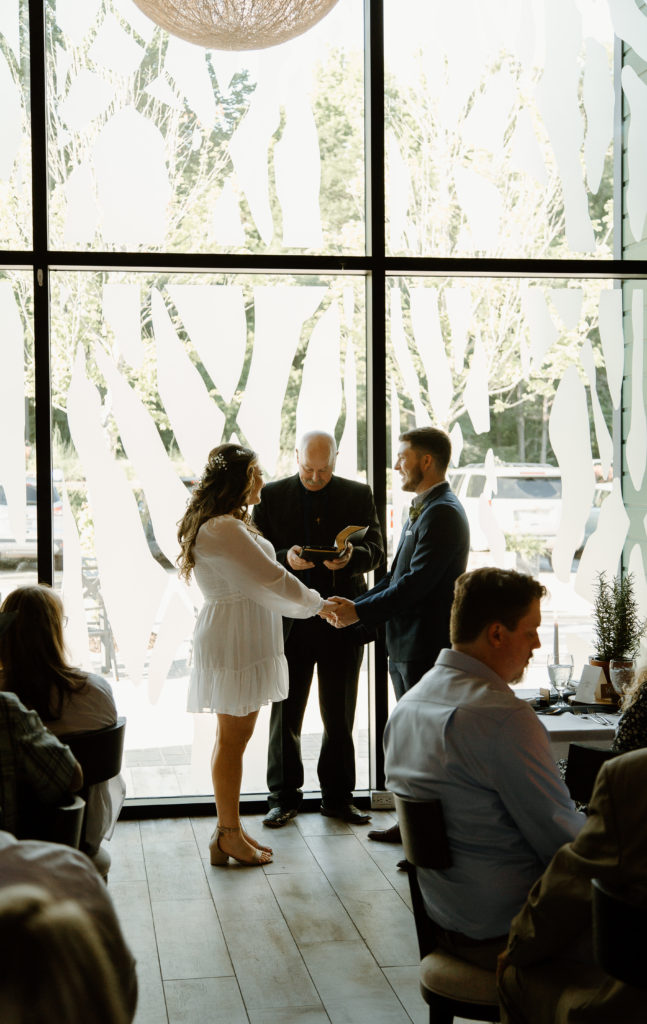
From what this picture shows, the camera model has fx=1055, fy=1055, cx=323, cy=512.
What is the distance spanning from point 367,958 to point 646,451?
10.1 ft

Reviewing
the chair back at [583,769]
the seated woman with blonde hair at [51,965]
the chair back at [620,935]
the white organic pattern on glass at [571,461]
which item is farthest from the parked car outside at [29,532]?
the seated woman with blonde hair at [51,965]

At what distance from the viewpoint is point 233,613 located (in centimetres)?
438

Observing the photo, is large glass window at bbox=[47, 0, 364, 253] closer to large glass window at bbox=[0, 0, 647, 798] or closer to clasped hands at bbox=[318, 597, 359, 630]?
large glass window at bbox=[0, 0, 647, 798]

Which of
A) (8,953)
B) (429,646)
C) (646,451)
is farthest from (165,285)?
(8,953)

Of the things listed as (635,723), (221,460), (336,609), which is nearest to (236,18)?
(221,460)

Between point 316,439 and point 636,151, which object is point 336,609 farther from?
point 636,151

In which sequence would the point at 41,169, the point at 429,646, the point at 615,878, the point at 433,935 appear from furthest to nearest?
1. the point at 41,169
2. the point at 429,646
3. the point at 433,935
4. the point at 615,878

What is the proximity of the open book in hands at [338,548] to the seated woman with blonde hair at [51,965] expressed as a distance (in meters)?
4.01

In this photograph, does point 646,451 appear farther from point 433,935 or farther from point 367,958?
point 433,935

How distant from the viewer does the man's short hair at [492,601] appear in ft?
8.24

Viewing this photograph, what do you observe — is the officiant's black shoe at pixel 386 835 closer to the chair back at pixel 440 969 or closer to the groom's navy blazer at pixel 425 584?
the groom's navy blazer at pixel 425 584

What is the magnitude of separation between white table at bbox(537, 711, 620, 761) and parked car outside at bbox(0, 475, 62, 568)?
8.42ft

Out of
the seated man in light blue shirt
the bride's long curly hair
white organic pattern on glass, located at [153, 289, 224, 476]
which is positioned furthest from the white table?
white organic pattern on glass, located at [153, 289, 224, 476]

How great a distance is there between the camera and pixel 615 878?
6.26 ft
